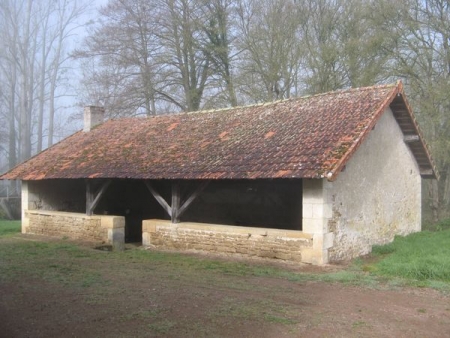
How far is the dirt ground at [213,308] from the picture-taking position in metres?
5.19

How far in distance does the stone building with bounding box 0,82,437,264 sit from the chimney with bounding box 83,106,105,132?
1.35 meters

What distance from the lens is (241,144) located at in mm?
11195

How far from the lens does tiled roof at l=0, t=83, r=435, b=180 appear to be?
9.62 metres

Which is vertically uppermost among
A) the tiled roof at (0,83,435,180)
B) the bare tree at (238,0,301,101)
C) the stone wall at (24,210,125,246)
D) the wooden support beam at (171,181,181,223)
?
the bare tree at (238,0,301,101)

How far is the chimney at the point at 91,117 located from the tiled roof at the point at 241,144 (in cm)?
168

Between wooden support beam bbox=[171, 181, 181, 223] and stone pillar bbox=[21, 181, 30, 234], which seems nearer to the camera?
wooden support beam bbox=[171, 181, 181, 223]

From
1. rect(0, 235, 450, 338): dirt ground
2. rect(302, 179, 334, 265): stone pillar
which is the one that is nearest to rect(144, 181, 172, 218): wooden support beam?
rect(0, 235, 450, 338): dirt ground

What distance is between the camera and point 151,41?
2358cm

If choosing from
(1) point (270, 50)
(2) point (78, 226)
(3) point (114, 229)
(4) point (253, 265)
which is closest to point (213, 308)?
(4) point (253, 265)

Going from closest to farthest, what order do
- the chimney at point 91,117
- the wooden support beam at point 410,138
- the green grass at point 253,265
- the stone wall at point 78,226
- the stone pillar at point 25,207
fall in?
the green grass at point 253,265, the wooden support beam at point 410,138, the stone wall at point 78,226, the stone pillar at point 25,207, the chimney at point 91,117

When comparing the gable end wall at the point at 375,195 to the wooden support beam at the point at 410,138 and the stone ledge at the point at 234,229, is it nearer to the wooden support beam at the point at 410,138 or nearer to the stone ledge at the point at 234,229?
the wooden support beam at the point at 410,138

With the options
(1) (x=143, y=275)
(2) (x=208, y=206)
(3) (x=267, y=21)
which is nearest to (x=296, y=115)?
(2) (x=208, y=206)

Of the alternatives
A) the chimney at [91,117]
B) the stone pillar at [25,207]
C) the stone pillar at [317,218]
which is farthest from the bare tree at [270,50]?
the stone pillar at [317,218]

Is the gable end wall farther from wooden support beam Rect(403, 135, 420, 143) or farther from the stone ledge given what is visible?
the stone ledge
